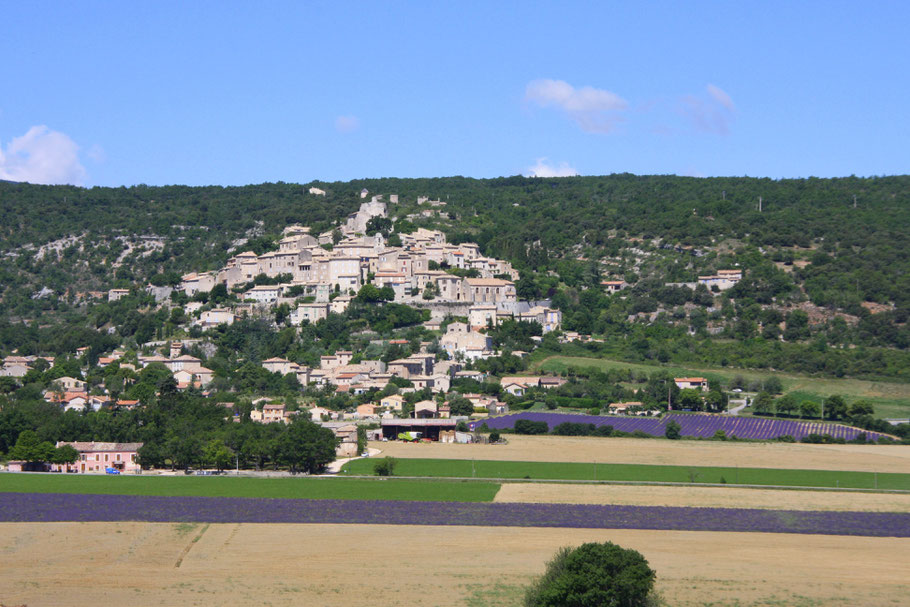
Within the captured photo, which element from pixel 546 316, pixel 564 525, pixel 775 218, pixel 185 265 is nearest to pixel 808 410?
pixel 546 316

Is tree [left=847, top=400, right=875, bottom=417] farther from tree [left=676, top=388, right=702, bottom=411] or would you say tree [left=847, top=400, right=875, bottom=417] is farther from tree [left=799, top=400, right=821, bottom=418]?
tree [left=676, top=388, right=702, bottom=411]

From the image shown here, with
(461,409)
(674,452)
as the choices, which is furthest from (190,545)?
(461,409)

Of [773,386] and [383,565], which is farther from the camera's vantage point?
[773,386]

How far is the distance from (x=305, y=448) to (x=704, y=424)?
2699 centimetres

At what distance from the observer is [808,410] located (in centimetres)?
7769

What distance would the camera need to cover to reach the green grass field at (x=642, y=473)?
54.8 m

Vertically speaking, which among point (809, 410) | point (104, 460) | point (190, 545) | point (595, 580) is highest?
point (595, 580)

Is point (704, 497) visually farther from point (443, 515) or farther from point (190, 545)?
point (190, 545)

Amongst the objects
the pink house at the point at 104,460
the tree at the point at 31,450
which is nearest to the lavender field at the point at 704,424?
the pink house at the point at 104,460

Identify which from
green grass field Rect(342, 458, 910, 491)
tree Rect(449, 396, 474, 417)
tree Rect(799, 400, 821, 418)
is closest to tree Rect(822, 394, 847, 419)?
tree Rect(799, 400, 821, 418)

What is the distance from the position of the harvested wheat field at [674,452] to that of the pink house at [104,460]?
12.7 meters

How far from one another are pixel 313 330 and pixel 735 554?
66133 mm

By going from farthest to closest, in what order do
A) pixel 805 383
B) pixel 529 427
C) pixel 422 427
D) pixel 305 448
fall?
1. pixel 805 383
2. pixel 422 427
3. pixel 529 427
4. pixel 305 448

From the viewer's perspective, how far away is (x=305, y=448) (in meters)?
58.6
